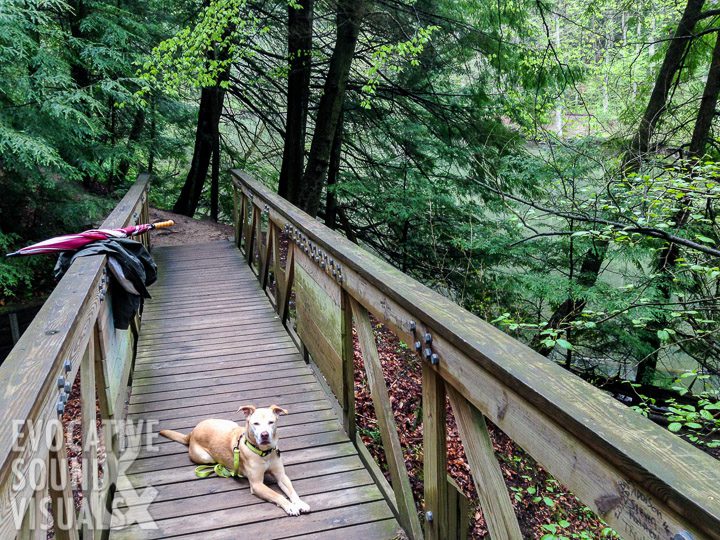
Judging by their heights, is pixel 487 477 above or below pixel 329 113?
below

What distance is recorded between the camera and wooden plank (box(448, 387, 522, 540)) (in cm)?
168

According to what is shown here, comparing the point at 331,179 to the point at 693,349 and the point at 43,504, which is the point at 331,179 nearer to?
the point at 693,349

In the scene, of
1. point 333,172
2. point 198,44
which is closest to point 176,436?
point 198,44

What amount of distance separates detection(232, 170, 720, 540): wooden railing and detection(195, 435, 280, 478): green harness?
0.64 meters

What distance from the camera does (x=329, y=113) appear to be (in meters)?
9.09

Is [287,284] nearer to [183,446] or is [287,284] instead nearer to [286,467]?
[183,446]

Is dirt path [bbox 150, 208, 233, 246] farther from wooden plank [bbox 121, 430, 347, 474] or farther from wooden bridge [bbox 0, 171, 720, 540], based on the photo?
wooden plank [bbox 121, 430, 347, 474]

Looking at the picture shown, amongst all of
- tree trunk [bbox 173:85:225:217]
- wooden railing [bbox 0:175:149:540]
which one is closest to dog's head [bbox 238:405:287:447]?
wooden railing [bbox 0:175:149:540]

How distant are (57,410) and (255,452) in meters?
1.16

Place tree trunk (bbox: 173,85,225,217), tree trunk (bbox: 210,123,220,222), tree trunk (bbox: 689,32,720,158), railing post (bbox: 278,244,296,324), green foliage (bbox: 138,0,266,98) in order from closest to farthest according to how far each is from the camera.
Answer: railing post (bbox: 278,244,296,324), green foliage (bbox: 138,0,266,98), tree trunk (bbox: 689,32,720,158), tree trunk (bbox: 173,85,225,217), tree trunk (bbox: 210,123,220,222)

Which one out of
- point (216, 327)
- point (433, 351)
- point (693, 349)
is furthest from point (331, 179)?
point (433, 351)

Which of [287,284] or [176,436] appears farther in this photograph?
[287,284]

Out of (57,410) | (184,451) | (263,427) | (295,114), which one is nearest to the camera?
(57,410)

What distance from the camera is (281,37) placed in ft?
37.2
